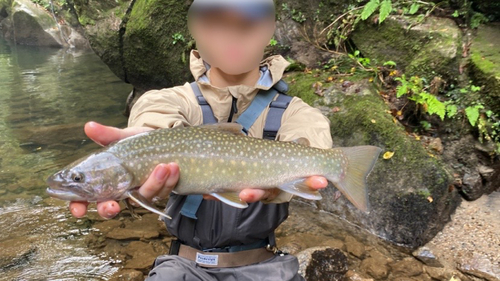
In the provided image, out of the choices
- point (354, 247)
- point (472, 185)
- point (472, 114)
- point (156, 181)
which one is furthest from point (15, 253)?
point (472, 114)

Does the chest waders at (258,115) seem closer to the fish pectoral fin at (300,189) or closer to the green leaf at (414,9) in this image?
the fish pectoral fin at (300,189)

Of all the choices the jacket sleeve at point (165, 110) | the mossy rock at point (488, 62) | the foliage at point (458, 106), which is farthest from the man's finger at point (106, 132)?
the mossy rock at point (488, 62)

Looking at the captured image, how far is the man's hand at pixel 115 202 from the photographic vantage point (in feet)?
6.54

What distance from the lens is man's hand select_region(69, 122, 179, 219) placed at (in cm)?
199

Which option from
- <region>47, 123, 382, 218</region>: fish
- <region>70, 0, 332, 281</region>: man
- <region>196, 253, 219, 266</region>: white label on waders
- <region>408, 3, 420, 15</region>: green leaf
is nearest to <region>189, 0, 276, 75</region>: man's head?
<region>70, 0, 332, 281</region>: man

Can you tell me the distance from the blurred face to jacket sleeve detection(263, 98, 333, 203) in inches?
19.2

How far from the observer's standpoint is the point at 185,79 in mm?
8555

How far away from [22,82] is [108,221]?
12.7 m

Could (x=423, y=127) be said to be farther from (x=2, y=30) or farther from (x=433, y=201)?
(x=2, y=30)

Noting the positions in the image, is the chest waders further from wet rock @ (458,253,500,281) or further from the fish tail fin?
wet rock @ (458,253,500,281)

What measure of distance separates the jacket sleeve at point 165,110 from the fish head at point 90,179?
391 millimetres

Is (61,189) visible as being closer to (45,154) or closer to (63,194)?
(63,194)

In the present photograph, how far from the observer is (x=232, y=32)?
2619 millimetres

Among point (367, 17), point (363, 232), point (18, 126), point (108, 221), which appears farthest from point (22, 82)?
point (363, 232)
